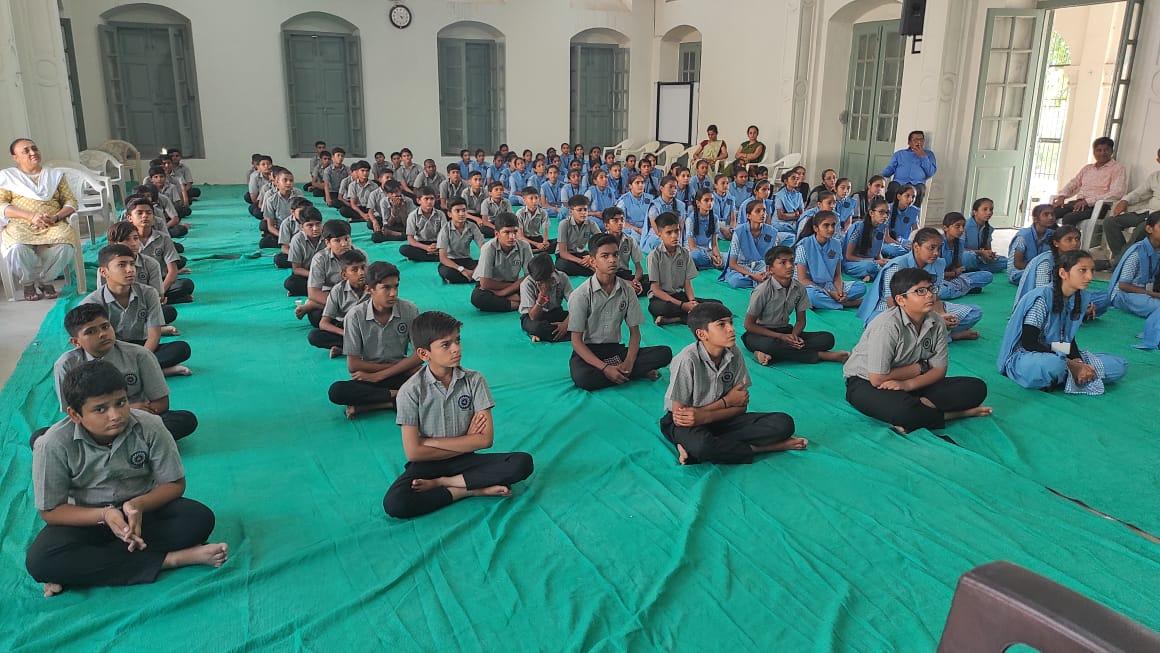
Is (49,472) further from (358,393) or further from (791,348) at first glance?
(791,348)

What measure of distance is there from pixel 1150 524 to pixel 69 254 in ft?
21.9

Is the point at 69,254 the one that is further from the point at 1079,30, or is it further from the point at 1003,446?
the point at 1079,30

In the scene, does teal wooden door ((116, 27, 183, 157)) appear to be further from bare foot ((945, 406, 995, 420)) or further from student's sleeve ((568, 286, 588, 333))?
bare foot ((945, 406, 995, 420))

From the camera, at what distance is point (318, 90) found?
43.1 feet

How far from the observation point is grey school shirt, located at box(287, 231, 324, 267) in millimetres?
5777

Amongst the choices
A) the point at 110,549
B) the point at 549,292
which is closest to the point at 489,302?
the point at 549,292

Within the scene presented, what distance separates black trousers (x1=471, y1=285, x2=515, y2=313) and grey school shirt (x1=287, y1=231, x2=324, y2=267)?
3.97 feet

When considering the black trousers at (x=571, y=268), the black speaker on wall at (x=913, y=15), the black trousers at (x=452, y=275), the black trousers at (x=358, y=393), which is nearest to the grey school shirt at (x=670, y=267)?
the black trousers at (x=571, y=268)

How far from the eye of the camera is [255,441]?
3439 mm

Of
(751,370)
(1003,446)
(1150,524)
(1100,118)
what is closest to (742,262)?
(751,370)

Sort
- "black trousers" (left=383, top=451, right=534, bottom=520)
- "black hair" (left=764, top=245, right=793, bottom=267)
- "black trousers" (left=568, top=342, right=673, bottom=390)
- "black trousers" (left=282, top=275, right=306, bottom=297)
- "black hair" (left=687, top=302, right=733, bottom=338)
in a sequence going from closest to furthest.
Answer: "black trousers" (left=383, top=451, right=534, bottom=520)
"black hair" (left=687, top=302, right=733, bottom=338)
"black trousers" (left=568, top=342, right=673, bottom=390)
"black hair" (left=764, top=245, right=793, bottom=267)
"black trousers" (left=282, top=275, right=306, bottom=297)

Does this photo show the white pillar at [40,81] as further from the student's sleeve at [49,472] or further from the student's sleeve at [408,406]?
the student's sleeve at [408,406]

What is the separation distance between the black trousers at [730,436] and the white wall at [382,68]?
11.4m

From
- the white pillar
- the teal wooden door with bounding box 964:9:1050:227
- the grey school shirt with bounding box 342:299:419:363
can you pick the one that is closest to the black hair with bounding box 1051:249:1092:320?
the grey school shirt with bounding box 342:299:419:363
